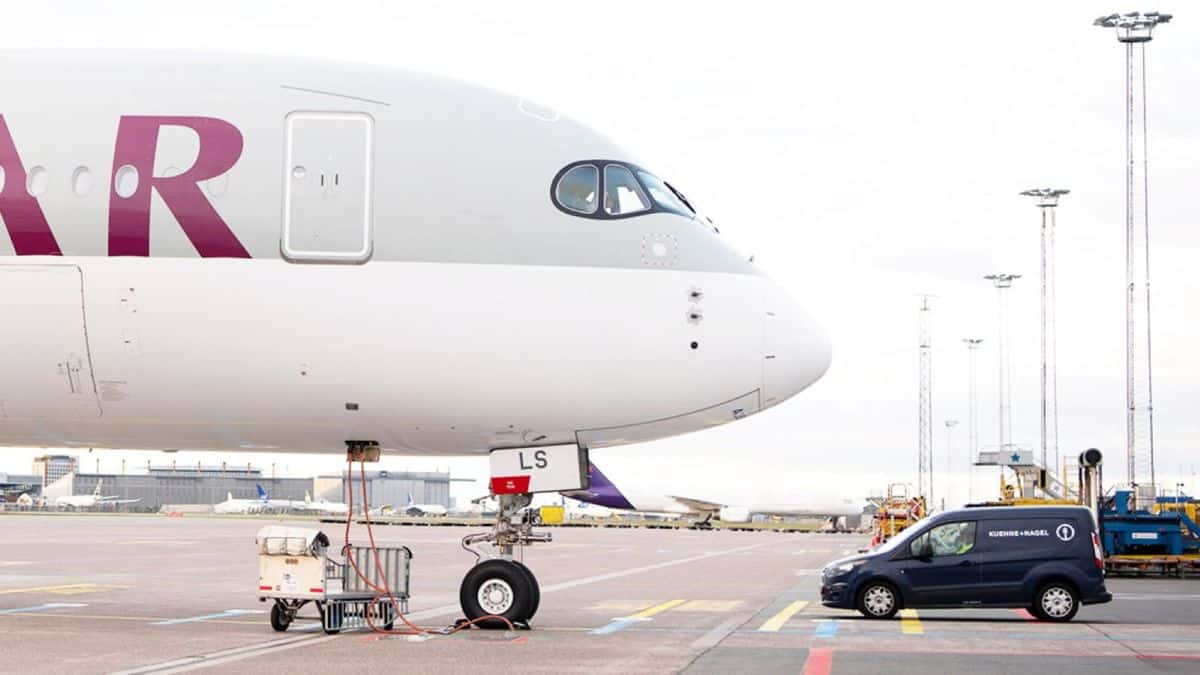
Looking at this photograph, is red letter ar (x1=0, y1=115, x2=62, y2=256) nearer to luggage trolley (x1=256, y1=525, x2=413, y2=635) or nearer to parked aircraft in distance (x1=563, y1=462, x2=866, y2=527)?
luggage trolley (x1=256, y1=525, x2=413, y2=635)

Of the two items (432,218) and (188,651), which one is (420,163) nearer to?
(432,218)

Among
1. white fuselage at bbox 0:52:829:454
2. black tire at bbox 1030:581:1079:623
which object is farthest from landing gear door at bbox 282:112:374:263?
black tire at bbox 1030:581:1079:623

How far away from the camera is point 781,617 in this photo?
918 inches

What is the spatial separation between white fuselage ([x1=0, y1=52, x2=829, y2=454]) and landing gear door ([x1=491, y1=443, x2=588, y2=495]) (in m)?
0.46

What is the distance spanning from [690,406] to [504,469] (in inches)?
97.8

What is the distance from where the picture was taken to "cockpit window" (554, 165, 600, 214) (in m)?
17.0

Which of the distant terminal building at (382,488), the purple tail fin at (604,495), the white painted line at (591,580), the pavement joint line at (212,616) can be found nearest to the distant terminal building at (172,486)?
the distant terminal building at (382,488)

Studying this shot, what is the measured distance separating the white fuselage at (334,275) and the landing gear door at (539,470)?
46 centimetres

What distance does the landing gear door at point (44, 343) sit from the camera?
1631 cm

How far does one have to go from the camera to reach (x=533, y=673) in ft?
45.6

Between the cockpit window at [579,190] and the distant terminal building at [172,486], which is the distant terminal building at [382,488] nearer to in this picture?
the distant terminal building at [172,486]

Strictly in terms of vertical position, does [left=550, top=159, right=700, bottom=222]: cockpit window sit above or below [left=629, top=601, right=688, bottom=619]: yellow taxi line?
above

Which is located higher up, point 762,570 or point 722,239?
point 722,239

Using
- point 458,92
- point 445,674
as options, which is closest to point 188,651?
point 445,674
